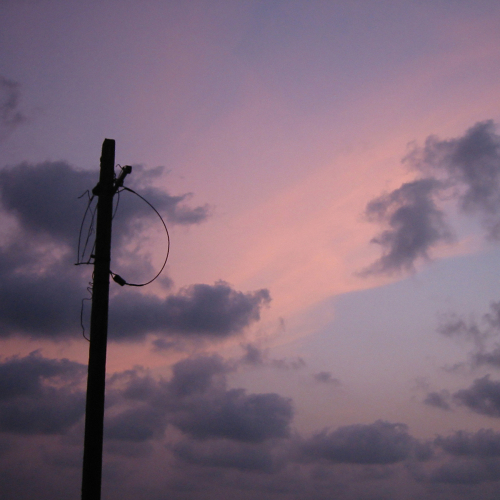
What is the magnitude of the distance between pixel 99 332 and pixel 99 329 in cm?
6

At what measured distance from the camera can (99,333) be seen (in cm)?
1135

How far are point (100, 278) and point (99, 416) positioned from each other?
2910 mm

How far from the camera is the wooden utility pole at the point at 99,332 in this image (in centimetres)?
1052

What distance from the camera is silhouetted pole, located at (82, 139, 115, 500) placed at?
1052cm

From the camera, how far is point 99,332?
11.4 meters

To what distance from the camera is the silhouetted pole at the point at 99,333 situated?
10.5m

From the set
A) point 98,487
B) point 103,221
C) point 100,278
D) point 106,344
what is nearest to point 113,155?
point 103,221

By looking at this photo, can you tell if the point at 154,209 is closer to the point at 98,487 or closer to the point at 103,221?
the point at 103,221

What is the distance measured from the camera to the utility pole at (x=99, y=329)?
10523mm

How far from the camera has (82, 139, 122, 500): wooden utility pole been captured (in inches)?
414

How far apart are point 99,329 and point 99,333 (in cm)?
9

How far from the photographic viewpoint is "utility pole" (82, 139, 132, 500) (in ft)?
34.5

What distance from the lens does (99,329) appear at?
11391 mm

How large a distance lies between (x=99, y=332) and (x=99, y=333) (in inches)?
1.0
